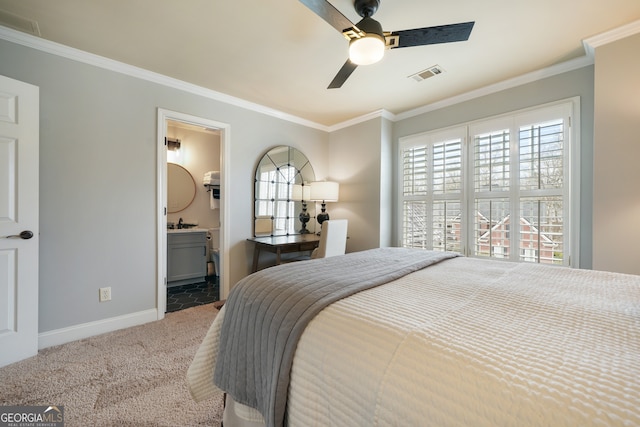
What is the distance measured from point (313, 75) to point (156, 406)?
9.39ft

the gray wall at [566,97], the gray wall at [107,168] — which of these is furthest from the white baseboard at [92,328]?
the gray wall at [566,97]

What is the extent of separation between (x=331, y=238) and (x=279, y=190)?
1153mm

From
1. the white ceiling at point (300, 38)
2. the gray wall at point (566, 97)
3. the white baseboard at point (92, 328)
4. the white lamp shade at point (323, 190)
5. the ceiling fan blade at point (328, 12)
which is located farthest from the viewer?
the white lamp shade at point (323, 190)

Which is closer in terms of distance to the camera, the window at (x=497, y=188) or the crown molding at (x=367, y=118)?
the window at (x=497, y=188)

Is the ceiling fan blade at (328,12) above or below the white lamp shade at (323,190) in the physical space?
above

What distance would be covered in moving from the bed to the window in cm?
134

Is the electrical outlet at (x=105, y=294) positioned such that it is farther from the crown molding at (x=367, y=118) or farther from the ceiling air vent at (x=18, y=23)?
the crown molding at (x=367, y=118)

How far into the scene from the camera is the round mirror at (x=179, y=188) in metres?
4.17

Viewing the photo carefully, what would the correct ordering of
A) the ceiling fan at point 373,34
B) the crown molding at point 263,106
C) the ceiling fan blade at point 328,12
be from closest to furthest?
1. the ceiling fan blade at point 328,12
2. the ceiling fan at point 373,34
3. the crown molding at point 263,106

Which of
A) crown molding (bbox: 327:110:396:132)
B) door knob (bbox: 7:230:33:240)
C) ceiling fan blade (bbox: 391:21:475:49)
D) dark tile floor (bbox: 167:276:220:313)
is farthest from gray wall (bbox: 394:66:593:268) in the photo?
door knob (bbox: 7:230:33:240)

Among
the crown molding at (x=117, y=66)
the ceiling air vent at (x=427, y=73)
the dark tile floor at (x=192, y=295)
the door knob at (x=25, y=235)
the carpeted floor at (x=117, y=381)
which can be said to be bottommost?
the carpeted floor at (x=117, y=381)

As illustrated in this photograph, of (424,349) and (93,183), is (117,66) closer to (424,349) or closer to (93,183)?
(93,183)

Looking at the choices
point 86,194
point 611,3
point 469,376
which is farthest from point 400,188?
point 86,194

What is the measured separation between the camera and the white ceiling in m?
1.74
